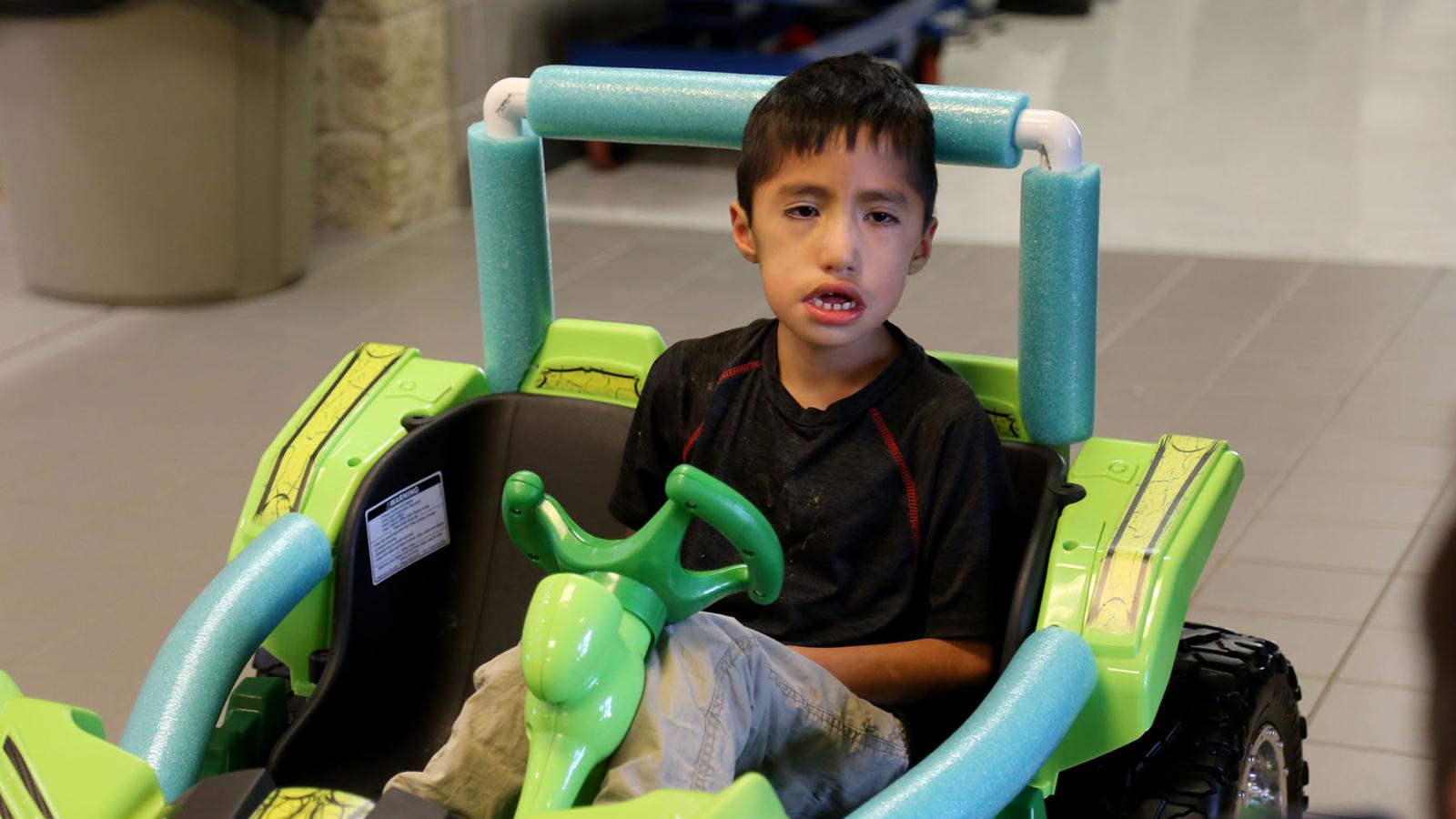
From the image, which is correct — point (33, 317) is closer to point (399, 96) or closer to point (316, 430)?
point (399, 96)

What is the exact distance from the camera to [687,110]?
1445 millimetres

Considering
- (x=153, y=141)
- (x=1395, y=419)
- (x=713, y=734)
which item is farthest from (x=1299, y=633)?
(x=153, y=141)

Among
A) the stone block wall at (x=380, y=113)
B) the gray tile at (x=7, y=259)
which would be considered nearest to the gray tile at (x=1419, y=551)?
the stone block wall at (x=380, y=113)

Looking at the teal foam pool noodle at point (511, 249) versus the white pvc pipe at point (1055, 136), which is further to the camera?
the teal foam pool noodle at point (511, 249)

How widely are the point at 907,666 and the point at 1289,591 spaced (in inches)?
41.8

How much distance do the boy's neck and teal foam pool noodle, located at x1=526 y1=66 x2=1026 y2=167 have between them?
160 mm

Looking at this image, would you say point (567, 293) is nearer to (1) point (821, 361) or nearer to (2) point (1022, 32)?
(1) point (821, 361)

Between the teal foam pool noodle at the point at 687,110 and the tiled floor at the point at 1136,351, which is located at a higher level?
the teal foam pool noodle at the point at 687,110

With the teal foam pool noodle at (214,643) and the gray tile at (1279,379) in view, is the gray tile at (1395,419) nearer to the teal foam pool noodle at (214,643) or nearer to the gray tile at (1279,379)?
the gray tile at (1279,379)

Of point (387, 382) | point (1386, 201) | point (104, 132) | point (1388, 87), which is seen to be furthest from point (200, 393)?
point (1388, 87)

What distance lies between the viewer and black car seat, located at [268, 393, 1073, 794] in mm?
1450

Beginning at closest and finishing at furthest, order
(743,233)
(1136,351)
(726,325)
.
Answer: (743,233) < (1136,351) < (726,325)

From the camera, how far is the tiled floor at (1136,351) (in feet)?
6.98

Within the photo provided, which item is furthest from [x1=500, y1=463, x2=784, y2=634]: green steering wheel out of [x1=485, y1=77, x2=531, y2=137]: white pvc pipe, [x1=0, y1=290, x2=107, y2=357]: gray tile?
[x1=0, y1=290, x2=107, y2=357]: gray tile
